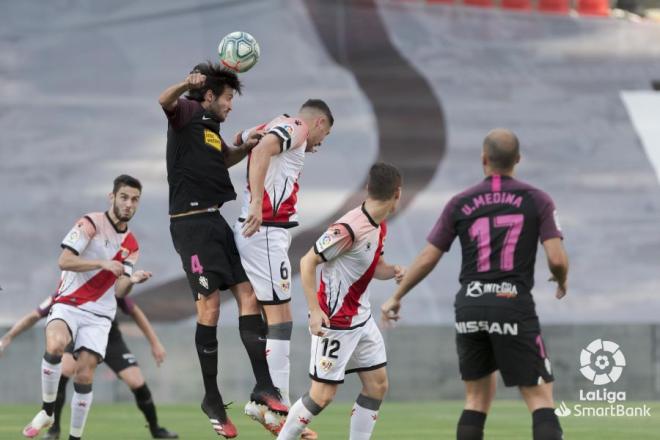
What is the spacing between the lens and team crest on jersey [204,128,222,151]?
8.72 m

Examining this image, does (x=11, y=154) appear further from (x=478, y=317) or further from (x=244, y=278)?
(x=478, y=317)

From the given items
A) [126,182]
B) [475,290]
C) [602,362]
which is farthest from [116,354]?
[602,362]

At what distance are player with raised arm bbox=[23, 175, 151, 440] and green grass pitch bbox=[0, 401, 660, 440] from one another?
A: 2.87ft

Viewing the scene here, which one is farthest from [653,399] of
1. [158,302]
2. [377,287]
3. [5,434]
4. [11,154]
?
[11,154]

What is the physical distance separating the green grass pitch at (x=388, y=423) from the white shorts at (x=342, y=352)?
313 centimetres

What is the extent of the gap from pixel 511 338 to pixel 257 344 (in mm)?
2385

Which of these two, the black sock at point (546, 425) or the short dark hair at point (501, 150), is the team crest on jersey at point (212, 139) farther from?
the black sock at point (546, 425)

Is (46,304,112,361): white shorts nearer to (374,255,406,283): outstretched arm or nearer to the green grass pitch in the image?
the green grass pitch

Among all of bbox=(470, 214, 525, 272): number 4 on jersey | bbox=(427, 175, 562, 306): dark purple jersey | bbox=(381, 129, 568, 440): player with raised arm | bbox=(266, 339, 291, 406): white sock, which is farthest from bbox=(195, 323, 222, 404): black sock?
bbox=(470, 214, 525, 272): number 4 on jersey

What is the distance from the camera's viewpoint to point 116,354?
11703 millimetres

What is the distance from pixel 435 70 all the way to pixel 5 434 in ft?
38.0

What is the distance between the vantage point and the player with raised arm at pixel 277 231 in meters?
8.70

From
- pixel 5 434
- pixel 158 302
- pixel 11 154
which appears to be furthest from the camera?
pixel 11 154

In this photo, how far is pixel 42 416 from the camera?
1034cm
